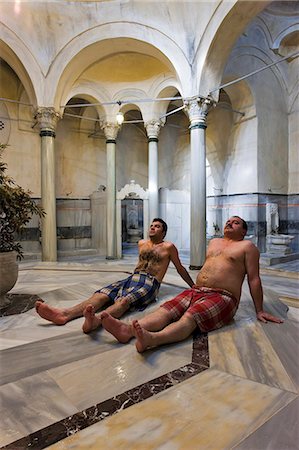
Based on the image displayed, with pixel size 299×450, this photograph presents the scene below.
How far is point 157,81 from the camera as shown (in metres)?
7.87

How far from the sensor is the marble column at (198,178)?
19.0 ft

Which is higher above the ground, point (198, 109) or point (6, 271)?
point (198, 109)

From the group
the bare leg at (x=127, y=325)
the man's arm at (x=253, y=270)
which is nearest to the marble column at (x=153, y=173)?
the man's arm at (x=253, y=270)

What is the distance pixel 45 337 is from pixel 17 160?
6771 mm

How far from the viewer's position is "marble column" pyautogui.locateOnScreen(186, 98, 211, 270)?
5.79 meters

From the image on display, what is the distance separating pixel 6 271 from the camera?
302 cm

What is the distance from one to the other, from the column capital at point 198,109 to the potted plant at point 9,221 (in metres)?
3.82

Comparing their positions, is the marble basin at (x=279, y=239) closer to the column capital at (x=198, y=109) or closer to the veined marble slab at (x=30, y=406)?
the column capital at (x=198, y=109)

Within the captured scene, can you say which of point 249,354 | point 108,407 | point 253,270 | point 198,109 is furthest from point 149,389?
point 198,109

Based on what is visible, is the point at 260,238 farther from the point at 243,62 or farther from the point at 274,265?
the point at 243,62

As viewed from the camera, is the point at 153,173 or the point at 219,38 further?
the point at 153,173

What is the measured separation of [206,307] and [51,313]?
1.34 meters

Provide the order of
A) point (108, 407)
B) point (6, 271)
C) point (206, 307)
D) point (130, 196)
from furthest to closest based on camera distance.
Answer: point (130, 196) → point (6, 271) → point (206, 307) → point (108, 407)

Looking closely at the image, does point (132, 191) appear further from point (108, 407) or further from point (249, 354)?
point (108, 407)
